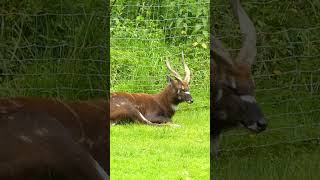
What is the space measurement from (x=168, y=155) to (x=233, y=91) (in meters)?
0.28

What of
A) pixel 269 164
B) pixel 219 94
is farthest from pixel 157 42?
pixel 269 164

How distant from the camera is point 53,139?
1915 mm

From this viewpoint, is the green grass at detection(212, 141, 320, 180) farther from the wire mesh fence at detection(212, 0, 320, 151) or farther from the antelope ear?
the antelope ear

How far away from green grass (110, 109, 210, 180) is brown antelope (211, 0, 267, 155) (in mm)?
68

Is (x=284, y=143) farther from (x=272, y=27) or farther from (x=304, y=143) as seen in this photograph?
(x=272, y=27)

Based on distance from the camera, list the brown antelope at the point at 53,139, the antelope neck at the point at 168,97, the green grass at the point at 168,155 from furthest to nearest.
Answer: the antelope neck at the point at 168,97
the green grass at the point at 168,155
the brown antelope at the point at 53,139

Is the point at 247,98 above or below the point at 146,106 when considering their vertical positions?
above

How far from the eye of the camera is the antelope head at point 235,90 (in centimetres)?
217

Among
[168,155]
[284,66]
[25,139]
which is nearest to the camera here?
[25,139]

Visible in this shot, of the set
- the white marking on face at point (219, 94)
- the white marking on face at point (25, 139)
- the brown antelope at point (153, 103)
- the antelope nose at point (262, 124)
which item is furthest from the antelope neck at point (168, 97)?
the white marking on face at point (25, 139)

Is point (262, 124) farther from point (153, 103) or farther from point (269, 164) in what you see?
point (153, 103)

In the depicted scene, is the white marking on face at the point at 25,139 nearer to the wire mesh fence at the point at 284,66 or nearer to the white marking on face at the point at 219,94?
the white marking on face at the point at 219,94

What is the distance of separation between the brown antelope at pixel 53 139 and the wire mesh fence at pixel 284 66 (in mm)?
508

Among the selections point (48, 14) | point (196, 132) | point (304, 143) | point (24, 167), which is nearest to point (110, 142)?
point (196, 132)
